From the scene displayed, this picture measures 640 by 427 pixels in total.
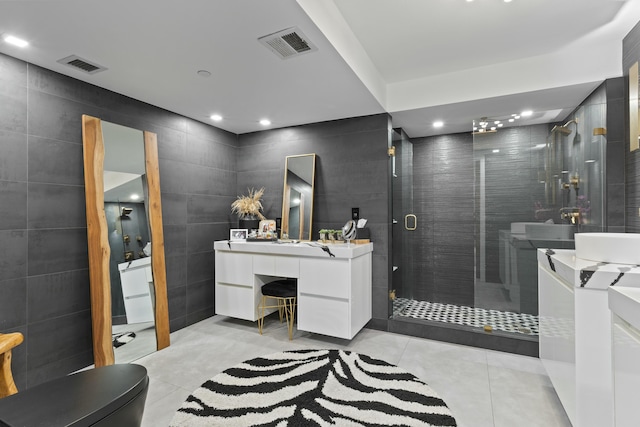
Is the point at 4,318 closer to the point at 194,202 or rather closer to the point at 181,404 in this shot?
the point at 181,404

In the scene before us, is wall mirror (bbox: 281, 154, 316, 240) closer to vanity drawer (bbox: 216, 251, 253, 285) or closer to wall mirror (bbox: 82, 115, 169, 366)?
vanity drawer (bbox: 216, 251, 253, 285)

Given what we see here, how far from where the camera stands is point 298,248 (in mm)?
3086

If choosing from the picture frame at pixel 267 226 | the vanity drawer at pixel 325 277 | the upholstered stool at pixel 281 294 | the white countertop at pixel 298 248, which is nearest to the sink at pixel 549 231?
the white countertop at pixel 298 248

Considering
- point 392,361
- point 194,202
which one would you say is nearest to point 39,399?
point 392,361

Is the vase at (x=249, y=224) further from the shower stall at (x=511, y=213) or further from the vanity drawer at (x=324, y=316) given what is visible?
the shower stall at (x=511, y=213)

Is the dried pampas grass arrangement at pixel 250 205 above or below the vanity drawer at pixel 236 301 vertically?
above

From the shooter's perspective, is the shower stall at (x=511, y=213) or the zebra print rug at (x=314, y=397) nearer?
the zebra print rug at (x=314, y=397)

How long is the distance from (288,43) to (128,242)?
2.23 m

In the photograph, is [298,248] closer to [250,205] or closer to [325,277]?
[325,277]

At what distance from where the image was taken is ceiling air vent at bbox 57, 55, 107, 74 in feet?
7.38

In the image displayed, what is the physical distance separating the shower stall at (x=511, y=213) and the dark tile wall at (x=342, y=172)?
263 mm

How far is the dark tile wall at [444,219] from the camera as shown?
412 centimetres

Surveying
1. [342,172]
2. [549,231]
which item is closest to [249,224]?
[342,172]

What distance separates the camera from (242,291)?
3439mm
